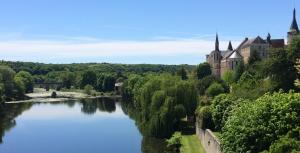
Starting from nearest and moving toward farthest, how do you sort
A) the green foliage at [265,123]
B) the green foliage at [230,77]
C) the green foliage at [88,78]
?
the green foliage at [265,123]
the green foliage at [230,77]
the green foliage at [88,78]

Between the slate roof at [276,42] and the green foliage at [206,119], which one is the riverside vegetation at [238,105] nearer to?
the green foliage at [206,119]

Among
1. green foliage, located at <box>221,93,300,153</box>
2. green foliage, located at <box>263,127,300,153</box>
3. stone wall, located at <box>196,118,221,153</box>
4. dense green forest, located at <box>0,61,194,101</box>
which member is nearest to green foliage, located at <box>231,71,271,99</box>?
stone wall, located at <box>196,118,221,153</box>

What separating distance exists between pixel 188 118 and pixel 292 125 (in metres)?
26.9

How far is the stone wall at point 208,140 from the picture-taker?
29500mm

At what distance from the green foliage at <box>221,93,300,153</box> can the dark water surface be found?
59.6 feet

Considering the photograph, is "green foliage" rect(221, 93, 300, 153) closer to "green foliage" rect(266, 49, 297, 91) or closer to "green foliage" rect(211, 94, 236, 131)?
"green foliage" rect(211, 94, 236, 131)

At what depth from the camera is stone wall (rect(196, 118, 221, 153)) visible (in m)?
29.5

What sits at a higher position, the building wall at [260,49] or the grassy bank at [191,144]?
the building wall at [260,49]

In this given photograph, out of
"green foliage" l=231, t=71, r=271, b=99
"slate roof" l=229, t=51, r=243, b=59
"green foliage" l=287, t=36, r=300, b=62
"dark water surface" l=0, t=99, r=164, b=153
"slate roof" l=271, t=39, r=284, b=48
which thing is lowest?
"dark water surface" l=0, t=99, r=164, b=153

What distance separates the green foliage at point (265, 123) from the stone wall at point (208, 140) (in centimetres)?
557

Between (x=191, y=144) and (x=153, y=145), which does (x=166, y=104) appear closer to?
(x=153, y=145)

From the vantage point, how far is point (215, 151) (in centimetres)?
2980

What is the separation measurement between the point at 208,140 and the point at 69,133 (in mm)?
22886

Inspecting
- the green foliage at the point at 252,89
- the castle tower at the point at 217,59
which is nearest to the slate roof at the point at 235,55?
the castle tower at the point at 217,59
